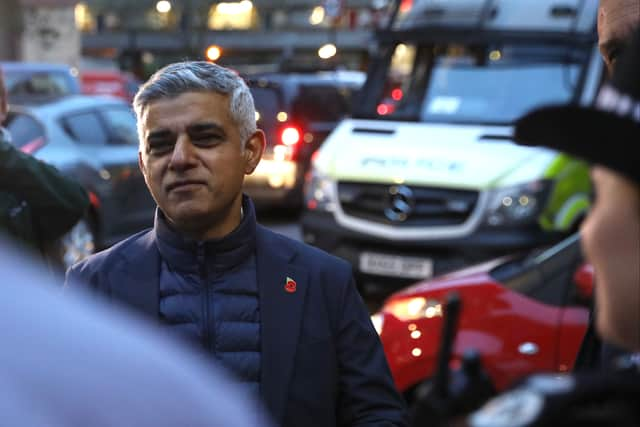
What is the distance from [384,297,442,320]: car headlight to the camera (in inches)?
202

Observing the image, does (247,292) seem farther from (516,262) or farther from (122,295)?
(516,262)

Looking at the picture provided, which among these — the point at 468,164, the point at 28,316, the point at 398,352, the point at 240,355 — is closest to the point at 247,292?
the point at 240,355

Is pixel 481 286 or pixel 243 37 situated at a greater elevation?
pixel 481 286

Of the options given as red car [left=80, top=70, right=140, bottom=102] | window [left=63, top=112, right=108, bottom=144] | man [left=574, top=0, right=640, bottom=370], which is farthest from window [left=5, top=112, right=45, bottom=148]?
red car [left=80, top=70, right=140, bottom=102]

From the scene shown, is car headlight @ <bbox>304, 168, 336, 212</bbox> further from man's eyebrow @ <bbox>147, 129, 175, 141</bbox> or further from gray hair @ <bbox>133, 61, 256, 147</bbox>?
man's eyebrow @ <bbox>147, 129, 175, 141</bbox>

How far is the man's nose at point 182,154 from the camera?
2.62m

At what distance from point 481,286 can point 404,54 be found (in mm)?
4953

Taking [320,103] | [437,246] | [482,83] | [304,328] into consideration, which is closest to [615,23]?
[304,328]

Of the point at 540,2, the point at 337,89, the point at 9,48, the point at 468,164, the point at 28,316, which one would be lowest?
the point at 9,48

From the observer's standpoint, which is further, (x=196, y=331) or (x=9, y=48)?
(x=9, y=48)

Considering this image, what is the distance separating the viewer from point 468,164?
8.23 meters

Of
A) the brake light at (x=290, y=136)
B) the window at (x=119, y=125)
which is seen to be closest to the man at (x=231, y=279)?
the window at (x=119, y=125)

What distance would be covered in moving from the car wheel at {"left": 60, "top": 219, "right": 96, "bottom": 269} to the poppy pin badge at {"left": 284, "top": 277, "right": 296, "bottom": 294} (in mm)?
5018

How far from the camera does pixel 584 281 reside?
4754mm
